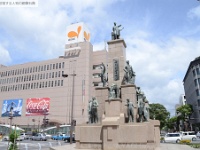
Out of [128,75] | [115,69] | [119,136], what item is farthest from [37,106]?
[119,136]

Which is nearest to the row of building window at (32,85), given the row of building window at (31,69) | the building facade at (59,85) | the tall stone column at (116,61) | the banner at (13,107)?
the building facade at (59,85)

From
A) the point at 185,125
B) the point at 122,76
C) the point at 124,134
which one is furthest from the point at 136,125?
the point at 185,125

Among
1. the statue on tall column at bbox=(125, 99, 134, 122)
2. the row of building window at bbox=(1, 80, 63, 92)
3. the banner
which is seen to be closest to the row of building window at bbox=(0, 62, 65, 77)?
the row of building window at bbox=(1, 80, 63, 92)

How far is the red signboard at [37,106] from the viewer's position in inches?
2806

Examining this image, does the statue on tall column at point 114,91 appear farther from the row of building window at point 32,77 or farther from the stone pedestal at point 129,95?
the row of building window at point 32,77

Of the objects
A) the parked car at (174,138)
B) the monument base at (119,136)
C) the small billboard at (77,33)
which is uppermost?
the small billboard at (77,33)

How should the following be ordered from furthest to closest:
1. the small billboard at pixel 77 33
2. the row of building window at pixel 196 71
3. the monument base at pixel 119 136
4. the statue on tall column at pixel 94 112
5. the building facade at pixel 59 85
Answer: the small billboard at pixel 77 33 → the building facade at pixel 59 85 → the row of building window at pixel 196 71 → the statue on tall column at pixel 94 112 → the monument base at pixel 119 136

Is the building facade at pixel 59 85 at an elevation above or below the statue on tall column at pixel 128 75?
above

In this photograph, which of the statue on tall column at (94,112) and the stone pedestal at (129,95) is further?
the statue on tall column at (94,112)

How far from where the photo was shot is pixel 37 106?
242 feet

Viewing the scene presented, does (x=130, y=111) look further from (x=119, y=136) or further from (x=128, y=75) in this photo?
(x=128, y=75)

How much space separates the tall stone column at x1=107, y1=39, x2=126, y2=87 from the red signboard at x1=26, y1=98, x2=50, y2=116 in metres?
58.4

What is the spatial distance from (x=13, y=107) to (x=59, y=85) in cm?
2368

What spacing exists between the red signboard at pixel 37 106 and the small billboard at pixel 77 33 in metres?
23.7
